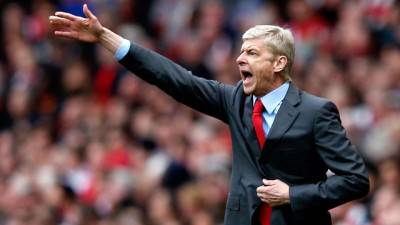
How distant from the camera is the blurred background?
9727 mm

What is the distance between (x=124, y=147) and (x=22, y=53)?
10.2 ft

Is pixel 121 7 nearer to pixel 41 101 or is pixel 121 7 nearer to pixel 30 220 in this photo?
pixel 41 101

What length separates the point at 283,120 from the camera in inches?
219

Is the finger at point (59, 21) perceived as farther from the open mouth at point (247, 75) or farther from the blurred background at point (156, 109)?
the blurred background at point (156, 109)

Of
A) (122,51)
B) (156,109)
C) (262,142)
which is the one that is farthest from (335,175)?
(156,109)

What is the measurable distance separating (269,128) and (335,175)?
0.39m

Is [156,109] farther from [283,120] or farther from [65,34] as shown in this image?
[283,120]

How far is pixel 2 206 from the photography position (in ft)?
37.9

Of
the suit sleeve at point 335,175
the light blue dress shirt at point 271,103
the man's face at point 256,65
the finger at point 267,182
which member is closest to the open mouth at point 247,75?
the man's face at point 256,65

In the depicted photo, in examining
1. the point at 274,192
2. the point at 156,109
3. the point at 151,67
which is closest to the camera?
the point at 274,192

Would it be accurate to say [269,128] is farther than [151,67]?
No

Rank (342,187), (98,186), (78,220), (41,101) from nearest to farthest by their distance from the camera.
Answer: (342,187), (78,220), (98,186), (41,101)

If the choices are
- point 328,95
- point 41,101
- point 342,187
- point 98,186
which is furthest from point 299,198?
point 41,101

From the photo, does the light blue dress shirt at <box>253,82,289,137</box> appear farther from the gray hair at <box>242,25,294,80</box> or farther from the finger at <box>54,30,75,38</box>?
the finger at <box>54,30,75,38</box>
